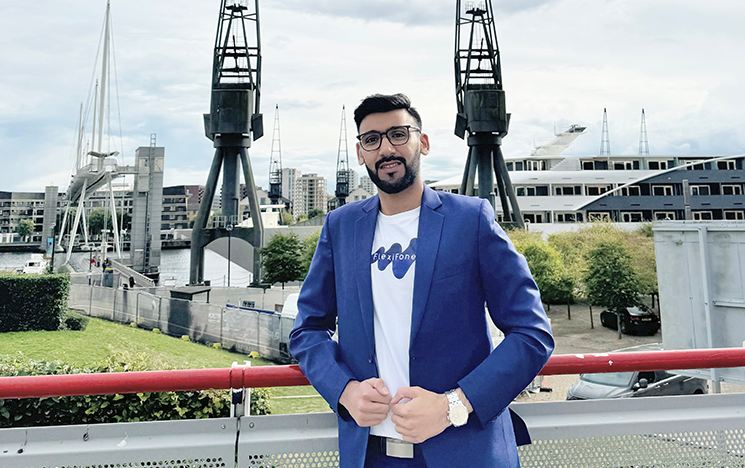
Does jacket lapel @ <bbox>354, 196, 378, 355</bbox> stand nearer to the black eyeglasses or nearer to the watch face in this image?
the black eyeglasses

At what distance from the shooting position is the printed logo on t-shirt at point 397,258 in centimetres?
148

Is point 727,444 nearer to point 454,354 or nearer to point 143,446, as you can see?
point 454,354

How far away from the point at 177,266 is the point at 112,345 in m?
64.7

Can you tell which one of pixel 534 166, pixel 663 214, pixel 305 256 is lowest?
pixel 305 256

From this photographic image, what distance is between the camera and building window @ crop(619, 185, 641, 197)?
49.5 metres

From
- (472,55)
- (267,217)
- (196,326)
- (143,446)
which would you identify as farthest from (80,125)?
(143,446)

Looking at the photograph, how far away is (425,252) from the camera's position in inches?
56.9

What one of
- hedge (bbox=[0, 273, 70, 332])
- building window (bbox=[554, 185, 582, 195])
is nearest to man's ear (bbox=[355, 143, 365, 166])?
hedge (bbox=[0, 273, 70, 332])

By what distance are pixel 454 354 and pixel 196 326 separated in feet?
50.3

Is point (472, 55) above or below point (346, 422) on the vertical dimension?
above

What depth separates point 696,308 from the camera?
15.5 feet

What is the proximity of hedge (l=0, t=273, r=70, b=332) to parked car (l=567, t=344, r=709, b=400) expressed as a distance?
1506 cm

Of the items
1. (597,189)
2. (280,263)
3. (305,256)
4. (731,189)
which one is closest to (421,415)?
(280,263)

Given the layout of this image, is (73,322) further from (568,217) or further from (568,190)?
(568,190)
